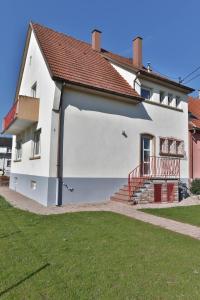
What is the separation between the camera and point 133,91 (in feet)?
47.7

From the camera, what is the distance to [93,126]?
12719 millimetres

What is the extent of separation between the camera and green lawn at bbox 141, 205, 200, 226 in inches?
361

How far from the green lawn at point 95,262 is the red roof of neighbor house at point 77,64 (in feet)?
23.5

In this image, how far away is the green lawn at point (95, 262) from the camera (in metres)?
3.80

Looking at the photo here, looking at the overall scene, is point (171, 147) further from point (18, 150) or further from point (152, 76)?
point (18, 150)

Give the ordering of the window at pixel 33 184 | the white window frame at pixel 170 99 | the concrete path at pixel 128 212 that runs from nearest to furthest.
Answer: the concrete path at pixel 128 212 → the window at pixel 33 184 → the white window frame at pixel 170 99

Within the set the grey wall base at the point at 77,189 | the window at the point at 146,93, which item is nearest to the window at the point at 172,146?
the window at the point at 146,93

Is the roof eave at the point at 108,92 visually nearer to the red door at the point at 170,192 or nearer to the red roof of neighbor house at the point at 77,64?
the red roof of neighbor house at the point at 77,64

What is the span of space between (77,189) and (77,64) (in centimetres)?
636

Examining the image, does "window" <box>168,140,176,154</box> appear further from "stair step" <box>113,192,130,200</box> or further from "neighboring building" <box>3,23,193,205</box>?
"stair step" <box>113,192,130,200</box>

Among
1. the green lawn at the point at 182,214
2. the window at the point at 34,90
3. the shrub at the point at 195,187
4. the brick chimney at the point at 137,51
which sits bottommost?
the green lawn at the point at 182,214

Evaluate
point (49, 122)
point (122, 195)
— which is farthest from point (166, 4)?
point (122, 195)

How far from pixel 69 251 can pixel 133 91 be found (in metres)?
10.7

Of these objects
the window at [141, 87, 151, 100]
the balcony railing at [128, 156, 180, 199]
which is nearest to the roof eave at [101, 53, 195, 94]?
the window at [141, 87, 151, 100]
